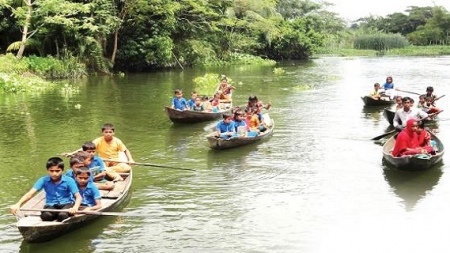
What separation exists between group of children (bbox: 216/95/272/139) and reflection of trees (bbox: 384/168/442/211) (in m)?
3.30

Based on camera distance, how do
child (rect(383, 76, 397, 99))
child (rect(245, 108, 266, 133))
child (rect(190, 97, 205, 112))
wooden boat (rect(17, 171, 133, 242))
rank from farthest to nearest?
child (rect(383, 76, 397, 99)) → child (rect(190, 97, 205, 112)) → child (rect(245, 108, 266, 133)) → wooden boat (rect(17, 171, 133, 242))

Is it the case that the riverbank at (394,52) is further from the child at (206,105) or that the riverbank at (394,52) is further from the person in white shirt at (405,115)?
the person in white shirt at (405,115)

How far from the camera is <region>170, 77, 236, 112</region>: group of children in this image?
14672 millimetres

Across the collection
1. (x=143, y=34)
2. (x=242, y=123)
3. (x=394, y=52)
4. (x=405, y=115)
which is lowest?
(x=242, y=123)

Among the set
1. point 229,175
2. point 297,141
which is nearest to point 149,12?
point 297,141

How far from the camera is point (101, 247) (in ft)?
21.7

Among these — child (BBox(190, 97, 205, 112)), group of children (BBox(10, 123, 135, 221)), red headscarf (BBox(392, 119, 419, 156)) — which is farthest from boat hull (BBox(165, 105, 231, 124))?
red headscarf (BBox(392, 119, 419, 156))

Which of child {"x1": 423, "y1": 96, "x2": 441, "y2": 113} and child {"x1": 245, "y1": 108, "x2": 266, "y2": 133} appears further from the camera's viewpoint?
child {"x1": 423, "y1": 96, "x2": 441, "y2": 113}

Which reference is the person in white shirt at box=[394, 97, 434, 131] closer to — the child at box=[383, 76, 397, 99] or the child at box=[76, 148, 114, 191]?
the child at box=[383, 76, 397, 99]

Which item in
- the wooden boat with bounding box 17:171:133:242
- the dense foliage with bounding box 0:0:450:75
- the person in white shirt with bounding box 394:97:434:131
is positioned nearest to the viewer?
the wooden boat with bounding box 17:171:133:242

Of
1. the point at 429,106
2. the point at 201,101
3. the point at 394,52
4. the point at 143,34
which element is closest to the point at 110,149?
the point at 201,101

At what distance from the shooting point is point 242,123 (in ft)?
38.8

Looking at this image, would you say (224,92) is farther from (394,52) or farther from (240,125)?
(394,52)

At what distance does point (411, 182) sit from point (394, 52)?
195ft
